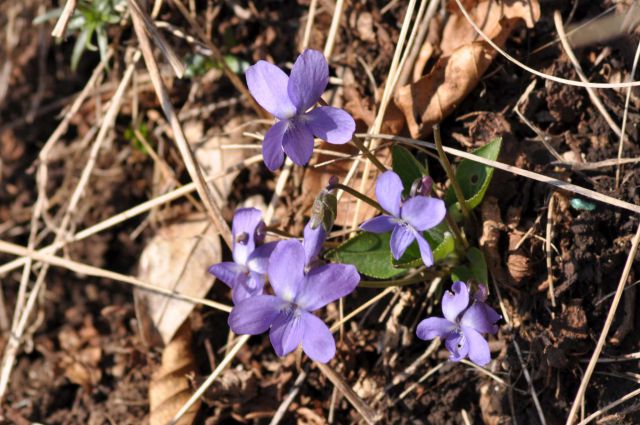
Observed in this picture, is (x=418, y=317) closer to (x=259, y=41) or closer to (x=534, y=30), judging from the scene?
(x=534, y=30)

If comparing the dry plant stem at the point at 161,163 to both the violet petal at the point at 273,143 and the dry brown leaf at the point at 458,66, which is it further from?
the violet petal at the point at 273,143

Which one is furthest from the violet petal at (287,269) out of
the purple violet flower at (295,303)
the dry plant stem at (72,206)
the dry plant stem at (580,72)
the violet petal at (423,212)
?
the dry plant stem at (72,206)

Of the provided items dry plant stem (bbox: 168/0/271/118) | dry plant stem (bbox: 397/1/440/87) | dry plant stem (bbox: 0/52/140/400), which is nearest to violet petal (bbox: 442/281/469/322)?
dry plant stem (bbox: 397/1/440/87)

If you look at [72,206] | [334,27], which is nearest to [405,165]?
[334,27]

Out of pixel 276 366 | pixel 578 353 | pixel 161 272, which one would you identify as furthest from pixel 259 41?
pixel 578 353

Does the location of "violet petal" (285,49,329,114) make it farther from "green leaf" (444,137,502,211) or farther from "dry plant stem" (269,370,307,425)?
"dry plant stem" (269,370,307,425)
